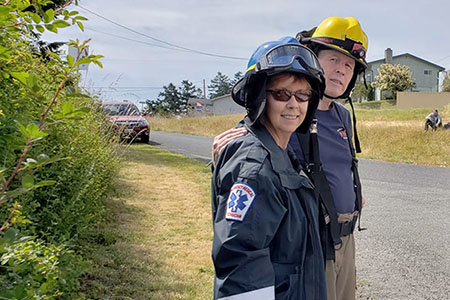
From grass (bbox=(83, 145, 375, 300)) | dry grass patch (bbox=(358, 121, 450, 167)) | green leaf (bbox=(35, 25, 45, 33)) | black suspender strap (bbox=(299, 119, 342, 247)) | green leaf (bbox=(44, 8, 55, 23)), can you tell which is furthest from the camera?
dry grass patch (bbox=(358, 121, 450, 167))

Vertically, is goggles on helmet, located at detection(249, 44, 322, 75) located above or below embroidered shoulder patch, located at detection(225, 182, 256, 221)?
above

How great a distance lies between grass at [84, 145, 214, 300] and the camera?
11.3 feet

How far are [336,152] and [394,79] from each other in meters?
→ 51.7

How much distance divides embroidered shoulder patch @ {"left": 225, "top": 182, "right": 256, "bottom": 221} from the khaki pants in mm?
885

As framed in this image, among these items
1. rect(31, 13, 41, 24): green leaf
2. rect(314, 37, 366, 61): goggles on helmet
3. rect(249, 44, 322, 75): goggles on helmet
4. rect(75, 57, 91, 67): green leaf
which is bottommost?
rect(75, 57, 91, 67): green leaf

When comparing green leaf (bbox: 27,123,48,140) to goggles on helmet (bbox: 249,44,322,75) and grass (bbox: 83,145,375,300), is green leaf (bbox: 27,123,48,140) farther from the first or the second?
grass (bbox: 83,145,375,300)

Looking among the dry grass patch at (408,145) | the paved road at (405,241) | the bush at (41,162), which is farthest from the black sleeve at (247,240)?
the dry grass patch at (408,145)

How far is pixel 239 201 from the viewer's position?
1.47m

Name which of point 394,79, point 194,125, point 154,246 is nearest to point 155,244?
point 154,246

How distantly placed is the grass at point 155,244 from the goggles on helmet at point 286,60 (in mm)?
2180

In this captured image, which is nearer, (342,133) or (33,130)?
(33,130)

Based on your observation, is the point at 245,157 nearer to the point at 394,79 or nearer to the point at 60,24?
the point at 60,24

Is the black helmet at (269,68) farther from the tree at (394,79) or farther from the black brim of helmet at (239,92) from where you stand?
the tree at (394,79)

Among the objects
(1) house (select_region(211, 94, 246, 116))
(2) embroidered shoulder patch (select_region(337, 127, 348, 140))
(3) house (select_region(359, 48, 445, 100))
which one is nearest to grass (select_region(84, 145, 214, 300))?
(2) embroidered shoulder patch (select_region(337, 127, 348, 140))
